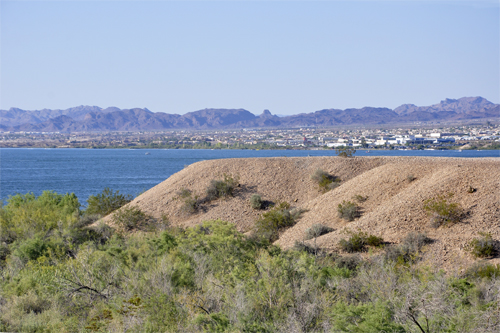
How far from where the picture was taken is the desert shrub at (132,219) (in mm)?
30355

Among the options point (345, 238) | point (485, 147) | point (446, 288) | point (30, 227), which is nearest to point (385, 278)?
point (446, 288)

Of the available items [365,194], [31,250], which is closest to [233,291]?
[31,250]

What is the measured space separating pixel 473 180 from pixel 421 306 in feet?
49.3

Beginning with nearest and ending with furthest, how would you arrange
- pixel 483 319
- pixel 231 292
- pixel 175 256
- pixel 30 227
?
1. pixel 483 319
2. pixel 231 292
3. pixel 175 256
4. pixel 30 227

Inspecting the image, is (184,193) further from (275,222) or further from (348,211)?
(348,211)

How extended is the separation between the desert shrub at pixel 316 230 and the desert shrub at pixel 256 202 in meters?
6.88

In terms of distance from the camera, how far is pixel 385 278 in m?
16.2

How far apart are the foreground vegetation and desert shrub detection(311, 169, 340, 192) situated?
967 centimetres

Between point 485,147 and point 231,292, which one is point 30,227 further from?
point 485,147

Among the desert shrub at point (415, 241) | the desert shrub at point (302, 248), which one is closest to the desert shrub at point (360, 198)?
the desert shrub at point (415, 241)

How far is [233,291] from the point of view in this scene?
573 inches

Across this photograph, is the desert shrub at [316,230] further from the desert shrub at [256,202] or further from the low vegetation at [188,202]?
the low vegetation at [188,202]

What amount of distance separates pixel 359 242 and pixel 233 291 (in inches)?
360

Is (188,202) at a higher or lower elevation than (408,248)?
higher
